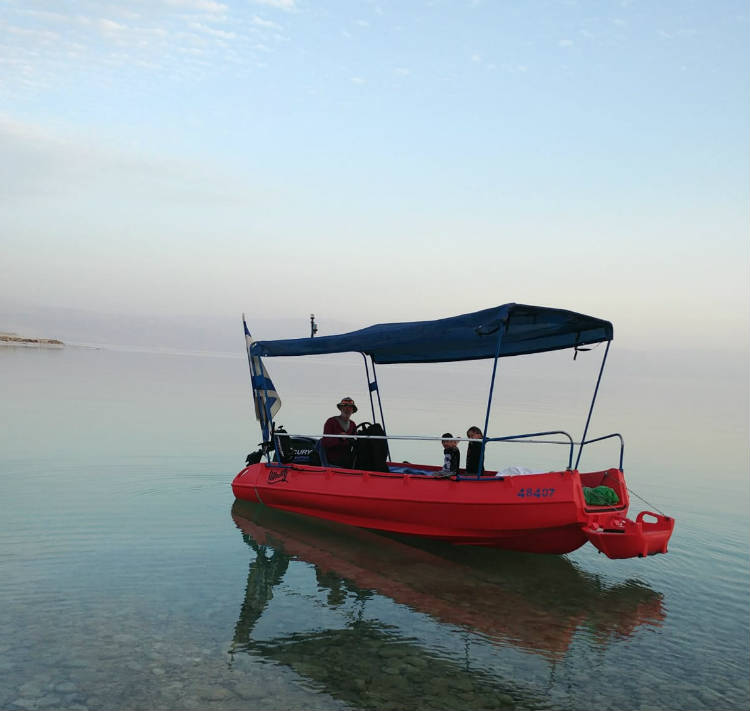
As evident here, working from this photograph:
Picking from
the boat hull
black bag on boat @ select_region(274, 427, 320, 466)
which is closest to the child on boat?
the boat hull

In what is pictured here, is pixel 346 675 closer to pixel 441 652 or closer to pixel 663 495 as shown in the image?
pixel 441 652

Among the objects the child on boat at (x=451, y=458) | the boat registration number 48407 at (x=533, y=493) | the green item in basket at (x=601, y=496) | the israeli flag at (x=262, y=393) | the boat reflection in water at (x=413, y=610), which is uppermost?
the israeli flag at (x=262, y=393)

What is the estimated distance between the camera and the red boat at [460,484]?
345 inches

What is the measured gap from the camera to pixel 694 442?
26.2m

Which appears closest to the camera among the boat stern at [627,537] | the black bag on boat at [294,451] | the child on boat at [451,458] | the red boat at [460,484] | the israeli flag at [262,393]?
the boat stern at [627,537]

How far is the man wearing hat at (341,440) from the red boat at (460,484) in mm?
201

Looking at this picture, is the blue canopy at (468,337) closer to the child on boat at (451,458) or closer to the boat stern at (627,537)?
the child on boat at (451,458)

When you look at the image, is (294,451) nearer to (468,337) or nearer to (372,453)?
(372,453)

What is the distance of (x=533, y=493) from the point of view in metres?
8.91

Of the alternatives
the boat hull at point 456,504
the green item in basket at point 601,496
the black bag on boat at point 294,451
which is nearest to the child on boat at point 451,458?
the boat hull at point 456,504

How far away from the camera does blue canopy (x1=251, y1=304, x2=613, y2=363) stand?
30.8 ft

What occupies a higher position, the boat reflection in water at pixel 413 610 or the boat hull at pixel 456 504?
the boat hull at pixel 456 504

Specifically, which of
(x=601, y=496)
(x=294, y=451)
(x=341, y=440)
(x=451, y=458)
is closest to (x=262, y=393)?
(x=294, y=451)

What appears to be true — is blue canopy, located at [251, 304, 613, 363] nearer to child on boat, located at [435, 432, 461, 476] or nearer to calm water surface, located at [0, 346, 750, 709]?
child on boat, located at [435, 432, 461, 476]
